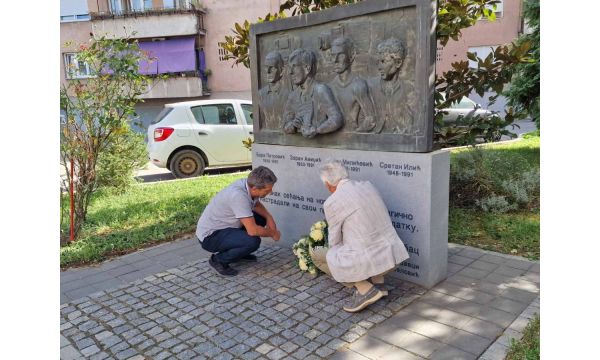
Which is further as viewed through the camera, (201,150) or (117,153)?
(201,150)

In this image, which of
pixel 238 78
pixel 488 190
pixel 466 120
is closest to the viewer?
pixel 466 120

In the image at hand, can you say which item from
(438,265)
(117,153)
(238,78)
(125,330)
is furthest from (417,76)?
(238,78)

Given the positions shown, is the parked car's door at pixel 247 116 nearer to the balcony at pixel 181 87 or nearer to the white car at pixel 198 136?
the white car at pixel 198 136

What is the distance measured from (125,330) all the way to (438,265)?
111 inches

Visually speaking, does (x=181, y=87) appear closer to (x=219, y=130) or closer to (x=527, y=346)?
(x=219, y=130)

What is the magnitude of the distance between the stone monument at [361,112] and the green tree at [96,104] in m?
1.83

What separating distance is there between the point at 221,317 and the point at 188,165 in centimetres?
785

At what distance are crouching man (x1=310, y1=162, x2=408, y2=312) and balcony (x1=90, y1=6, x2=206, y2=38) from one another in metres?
21.9

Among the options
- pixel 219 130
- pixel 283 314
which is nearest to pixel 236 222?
pixel 283 314

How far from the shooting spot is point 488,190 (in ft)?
22.2

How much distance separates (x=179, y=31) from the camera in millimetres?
23281

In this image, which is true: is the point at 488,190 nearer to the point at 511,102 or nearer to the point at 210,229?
the point at 210,229

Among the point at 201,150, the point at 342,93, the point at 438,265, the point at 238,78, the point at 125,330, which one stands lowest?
the point at 125,330

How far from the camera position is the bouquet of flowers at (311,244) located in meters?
4.18
